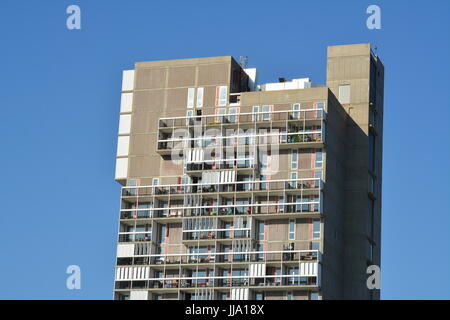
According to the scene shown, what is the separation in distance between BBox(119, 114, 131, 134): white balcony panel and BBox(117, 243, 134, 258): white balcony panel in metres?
18.6

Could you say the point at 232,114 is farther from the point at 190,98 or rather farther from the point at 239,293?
the point at 239,293

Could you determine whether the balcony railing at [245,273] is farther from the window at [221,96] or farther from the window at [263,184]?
the window at [221,96]

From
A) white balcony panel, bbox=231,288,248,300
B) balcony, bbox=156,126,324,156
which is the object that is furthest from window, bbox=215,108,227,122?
white balcony panel, bbox=231,288,248,300

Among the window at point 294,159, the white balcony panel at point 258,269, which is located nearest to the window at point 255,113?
the window at point 294,159

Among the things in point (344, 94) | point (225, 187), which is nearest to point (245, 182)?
point (225, 187)

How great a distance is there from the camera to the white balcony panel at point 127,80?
165175 mm

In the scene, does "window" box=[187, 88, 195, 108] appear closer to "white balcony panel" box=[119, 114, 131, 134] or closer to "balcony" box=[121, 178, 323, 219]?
"white balcony panel" box=[119, 114, 131, 134]

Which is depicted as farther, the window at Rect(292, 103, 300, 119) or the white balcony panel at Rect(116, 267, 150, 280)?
the window at Rect(292, 103, 300, 119)

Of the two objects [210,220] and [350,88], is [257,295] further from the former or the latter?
[350,88]

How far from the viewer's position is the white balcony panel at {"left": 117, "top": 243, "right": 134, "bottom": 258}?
15388 cm

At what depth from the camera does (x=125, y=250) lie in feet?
506

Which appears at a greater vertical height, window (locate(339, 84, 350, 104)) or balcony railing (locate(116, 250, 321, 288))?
window (locate(339, 84, 350, 104))

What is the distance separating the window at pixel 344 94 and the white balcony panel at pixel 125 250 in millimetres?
39783

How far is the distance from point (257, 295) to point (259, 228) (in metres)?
9.83
